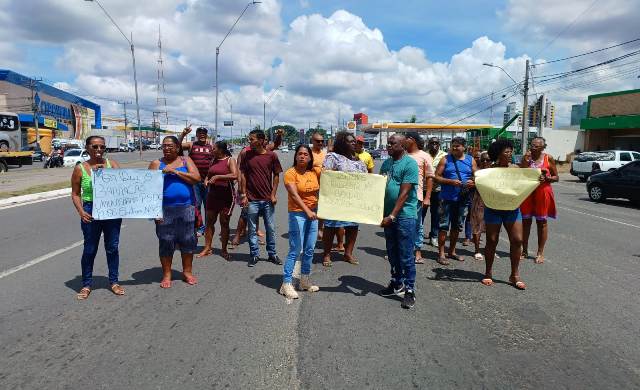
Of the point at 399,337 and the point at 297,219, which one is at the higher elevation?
the point at 297,219

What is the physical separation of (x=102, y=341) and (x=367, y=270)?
3386mm

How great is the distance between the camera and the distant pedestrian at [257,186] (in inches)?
246

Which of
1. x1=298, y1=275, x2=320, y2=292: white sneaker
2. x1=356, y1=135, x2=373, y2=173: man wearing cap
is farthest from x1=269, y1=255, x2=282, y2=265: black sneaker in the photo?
x1=356, y1=135, x2=373, y2=173: man wearing cap

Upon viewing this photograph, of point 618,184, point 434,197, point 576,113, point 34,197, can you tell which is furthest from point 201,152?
point 576,113

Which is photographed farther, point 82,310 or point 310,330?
point 82,310

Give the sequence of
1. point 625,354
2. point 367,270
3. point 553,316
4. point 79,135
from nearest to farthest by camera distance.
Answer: point 625,354 → point 553,316 → point 367,270 → point 79,135

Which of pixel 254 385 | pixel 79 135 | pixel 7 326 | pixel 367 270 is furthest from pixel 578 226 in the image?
pixel 79 135

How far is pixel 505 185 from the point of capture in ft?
17.6

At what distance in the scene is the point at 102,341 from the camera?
3.79 metres

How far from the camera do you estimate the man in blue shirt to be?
4.57 m

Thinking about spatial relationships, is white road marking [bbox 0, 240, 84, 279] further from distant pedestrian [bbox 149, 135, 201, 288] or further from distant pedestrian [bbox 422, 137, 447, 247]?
distant pedestrian [bbox 422, 137, 447, 247]

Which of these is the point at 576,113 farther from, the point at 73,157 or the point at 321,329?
the point at 321,329

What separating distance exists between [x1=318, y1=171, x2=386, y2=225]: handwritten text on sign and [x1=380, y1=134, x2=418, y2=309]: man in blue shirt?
0.42 feet

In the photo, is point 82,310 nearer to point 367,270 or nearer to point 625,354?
point 367,270
